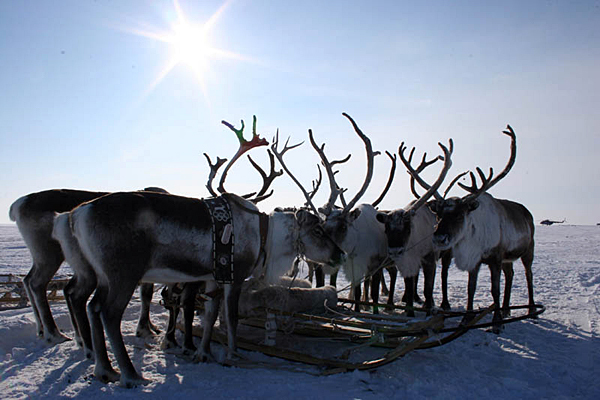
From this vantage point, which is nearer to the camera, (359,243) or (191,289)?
(191,289)

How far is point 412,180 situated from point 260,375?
16.3ft

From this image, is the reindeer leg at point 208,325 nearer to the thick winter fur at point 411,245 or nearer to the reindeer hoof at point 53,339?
the reindeer hoof at point 53,339

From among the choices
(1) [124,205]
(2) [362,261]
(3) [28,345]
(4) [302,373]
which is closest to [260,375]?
(4) [302,373]

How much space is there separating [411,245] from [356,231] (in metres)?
0.91

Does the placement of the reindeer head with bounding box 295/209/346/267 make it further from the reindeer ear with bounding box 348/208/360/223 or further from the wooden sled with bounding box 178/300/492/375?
the reindeer ear with bounding box 348/208/360/223

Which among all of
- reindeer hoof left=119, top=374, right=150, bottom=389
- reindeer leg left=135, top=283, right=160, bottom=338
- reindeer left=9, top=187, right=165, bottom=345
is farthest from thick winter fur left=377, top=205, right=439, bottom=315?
reindeer left=9, top=187, right=165, bottom=345

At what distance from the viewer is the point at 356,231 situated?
7.16 meters

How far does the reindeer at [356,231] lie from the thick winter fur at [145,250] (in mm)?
1754

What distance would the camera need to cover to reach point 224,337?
197 inches

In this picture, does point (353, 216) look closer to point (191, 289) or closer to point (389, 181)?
point (389, 181)

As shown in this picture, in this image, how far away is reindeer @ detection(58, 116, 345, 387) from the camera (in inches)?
150

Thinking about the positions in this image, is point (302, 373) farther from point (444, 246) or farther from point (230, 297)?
point (444, 246)

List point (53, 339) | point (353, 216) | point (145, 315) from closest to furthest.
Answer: point (53, 339)
point (145, 315)
point (353, 216)

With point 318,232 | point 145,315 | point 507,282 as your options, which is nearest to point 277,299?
point 318,232
